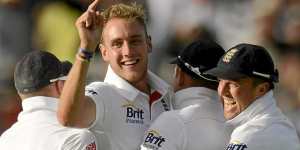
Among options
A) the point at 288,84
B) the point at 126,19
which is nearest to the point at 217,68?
the point at 126,19

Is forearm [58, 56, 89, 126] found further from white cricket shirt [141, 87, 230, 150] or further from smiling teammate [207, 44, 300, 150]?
smiling teammate [207, 44, 300, 150]

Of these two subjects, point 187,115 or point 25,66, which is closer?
point 187,115

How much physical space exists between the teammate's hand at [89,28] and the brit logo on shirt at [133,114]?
59 centimetres

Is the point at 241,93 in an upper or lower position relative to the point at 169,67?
upper

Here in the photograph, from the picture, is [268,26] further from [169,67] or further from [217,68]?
[217,68]

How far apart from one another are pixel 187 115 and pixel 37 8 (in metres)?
3.90

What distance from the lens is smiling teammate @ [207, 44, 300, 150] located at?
4.69 m

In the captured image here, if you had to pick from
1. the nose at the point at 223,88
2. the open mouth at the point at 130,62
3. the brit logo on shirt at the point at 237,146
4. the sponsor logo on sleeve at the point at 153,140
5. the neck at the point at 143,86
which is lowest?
the sponsor logo on sleeve at the point at 153,140

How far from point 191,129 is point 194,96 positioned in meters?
0.30

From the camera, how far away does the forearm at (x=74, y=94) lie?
14.9ft

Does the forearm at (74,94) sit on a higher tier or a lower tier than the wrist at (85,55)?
lower

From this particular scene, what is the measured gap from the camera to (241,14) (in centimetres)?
826

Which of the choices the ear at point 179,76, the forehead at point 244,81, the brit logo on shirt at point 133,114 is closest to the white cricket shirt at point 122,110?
the brit logo on shirt at point 133,114

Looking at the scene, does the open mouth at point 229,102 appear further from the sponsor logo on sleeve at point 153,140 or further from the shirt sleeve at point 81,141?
the shirt sleeve at point 81,141
